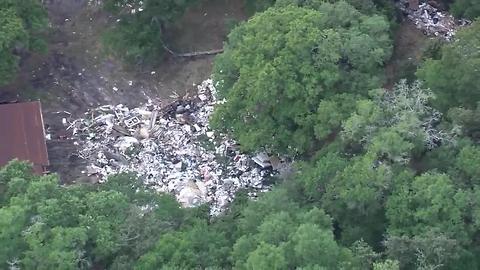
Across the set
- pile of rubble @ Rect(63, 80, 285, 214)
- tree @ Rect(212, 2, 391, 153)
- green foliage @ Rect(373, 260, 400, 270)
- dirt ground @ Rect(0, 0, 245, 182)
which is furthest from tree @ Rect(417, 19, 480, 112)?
dirt ground @ Rect(0, 0, 245, 182)

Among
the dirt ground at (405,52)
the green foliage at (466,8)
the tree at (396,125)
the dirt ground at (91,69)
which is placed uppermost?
the green foliage at (466,8)

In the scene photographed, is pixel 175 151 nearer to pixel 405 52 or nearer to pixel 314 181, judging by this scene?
pixel 314 181

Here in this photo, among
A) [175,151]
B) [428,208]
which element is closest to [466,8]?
[428,208]

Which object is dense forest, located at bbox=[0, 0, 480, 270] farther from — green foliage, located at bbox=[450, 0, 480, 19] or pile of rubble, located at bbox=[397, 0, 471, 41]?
pile of rubble, located at bbox=[397, 0, 471, 41]

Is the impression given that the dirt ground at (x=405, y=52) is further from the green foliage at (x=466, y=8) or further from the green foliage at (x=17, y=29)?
the green foliage at (x=17, y=29)

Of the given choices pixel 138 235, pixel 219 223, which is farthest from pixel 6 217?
pixel 219 223

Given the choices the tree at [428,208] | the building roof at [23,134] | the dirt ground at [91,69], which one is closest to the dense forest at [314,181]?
the tree at [428,208]

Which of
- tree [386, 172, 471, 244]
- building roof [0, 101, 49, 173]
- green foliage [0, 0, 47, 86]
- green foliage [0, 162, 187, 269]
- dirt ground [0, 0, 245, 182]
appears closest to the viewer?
green foliage [0, 162, 187, 269]
